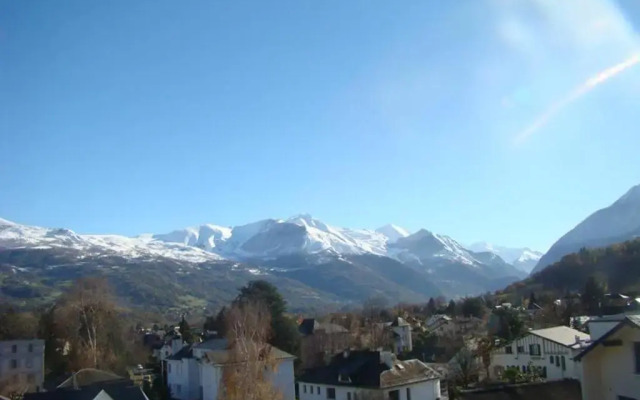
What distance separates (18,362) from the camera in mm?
60875

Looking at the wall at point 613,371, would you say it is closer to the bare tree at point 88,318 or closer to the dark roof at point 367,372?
the dark roof at point 367,372

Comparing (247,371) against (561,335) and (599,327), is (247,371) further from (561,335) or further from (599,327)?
(561,335)

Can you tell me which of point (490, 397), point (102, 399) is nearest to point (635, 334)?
point (490, 397)

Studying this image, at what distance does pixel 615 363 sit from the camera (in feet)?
46.8

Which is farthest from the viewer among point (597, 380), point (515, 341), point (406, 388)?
point (515, 341)

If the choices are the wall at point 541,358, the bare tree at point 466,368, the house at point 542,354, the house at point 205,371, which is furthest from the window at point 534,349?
the house at point 205,371

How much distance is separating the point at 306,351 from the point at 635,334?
52.4m

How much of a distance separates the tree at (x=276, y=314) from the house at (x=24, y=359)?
21.2m

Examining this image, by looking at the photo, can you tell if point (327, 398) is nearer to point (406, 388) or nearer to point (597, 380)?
point (406, 388)

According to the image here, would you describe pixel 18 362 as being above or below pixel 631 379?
below

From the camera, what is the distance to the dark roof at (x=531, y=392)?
21.8m

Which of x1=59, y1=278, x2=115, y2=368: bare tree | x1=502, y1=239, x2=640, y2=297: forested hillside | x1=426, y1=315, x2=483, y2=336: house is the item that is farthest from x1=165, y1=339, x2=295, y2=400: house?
x1=502, y1=239, x2=640, y2=297: forested hillside

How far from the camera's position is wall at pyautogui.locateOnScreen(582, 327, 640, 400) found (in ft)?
45.1

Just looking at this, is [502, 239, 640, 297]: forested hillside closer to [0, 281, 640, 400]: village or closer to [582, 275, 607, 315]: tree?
[582, 275, 607, 315]: tree
